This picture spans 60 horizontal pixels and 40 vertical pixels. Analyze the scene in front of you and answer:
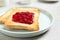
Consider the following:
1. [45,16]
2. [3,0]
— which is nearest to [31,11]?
[45,16]

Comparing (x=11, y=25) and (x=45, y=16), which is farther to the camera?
(x=45, y=16)

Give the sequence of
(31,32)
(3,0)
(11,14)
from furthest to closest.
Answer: (3,0) → (11,14) → (31,32)

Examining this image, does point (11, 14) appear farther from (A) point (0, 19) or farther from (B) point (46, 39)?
(B) point (46, 39)

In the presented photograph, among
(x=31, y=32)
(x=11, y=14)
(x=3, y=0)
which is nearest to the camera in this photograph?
(x=31, y=32)

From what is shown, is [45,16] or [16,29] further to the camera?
[45,16]

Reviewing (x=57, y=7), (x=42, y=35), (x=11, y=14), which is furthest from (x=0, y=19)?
(x=57, y=7)

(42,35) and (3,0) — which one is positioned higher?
(3,0)

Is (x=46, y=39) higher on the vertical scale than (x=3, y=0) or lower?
lower

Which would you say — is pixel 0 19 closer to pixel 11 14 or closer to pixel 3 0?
pixel 11 14
